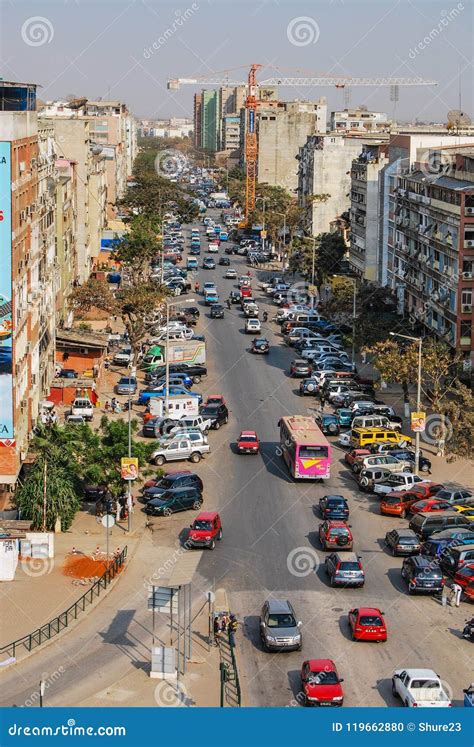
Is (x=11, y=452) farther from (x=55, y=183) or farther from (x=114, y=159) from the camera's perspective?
(x=114, y=159)

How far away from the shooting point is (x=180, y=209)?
142250 millimetres

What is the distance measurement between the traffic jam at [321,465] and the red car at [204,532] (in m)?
0.04

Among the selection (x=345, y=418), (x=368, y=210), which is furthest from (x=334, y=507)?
(x=368, y=210)

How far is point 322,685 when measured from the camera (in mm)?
27172

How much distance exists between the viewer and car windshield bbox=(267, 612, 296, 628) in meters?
30.9

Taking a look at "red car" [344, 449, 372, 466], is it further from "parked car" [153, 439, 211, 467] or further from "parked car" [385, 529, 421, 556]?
"parked car" [385, 529, 421, 556]

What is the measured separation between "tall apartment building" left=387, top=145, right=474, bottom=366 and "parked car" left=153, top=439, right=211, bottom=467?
53.4 ft

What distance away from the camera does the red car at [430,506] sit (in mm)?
41531

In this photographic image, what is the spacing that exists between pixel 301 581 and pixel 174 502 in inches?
316

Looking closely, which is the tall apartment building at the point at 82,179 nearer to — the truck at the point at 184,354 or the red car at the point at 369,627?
the truck at the point at 184,354

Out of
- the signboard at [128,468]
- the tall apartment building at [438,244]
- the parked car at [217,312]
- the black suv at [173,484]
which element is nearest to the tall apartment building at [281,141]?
the parked car at [217,312]

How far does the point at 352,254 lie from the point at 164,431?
4488 cm
